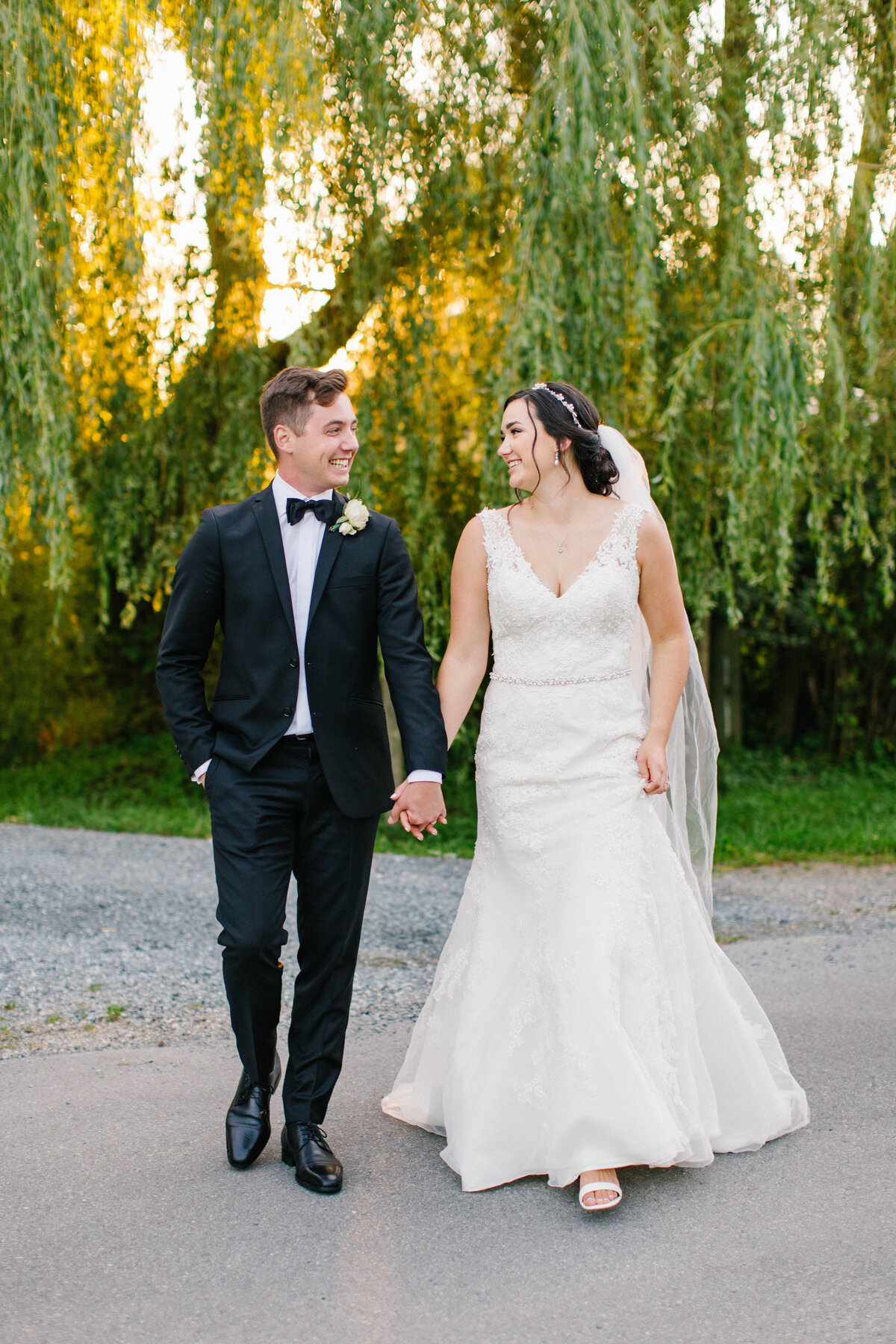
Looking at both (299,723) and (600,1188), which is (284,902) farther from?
(600,1188)

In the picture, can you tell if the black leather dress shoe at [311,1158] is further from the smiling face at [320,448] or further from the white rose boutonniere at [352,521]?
the smiling face at [320,448]

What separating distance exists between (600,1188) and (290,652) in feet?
4.80

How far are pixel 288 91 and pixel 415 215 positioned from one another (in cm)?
123

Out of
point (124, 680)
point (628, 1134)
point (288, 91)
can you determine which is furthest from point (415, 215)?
point (124, 680)

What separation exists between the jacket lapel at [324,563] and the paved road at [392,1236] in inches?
56.0

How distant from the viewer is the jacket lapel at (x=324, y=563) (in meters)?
2.96

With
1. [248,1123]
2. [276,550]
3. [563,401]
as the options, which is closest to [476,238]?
[563,401]

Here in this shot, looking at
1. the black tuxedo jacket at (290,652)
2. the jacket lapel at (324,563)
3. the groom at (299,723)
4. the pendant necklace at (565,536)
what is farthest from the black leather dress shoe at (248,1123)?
the pendant necklace at (565,536)

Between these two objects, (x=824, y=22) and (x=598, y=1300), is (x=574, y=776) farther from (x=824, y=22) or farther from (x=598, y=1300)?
(x=824, y=22)

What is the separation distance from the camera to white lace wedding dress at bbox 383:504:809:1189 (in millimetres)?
2871

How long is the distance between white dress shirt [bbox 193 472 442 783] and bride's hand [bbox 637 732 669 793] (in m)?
0.58

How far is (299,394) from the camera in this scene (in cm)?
295

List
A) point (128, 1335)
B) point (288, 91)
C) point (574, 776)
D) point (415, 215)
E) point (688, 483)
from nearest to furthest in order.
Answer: point (128, 1335) → point (574, 776) → point (288, 91) → point (415, 215) → point (688, 483)

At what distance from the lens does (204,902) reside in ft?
20.7
